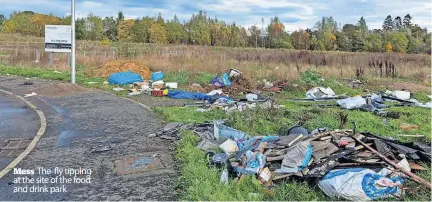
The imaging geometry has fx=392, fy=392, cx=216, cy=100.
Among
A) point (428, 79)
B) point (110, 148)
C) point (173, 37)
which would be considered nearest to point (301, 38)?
point (173, 37)

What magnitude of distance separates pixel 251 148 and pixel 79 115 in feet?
19.8

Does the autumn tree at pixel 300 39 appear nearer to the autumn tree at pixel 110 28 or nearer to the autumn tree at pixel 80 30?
the autumn tree at pixel 110 28

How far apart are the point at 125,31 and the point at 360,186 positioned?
72494 mm

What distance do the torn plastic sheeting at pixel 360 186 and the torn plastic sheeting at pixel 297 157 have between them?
0.51 m

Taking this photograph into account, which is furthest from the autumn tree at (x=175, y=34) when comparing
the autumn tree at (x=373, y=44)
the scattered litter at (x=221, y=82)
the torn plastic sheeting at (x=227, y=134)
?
the torn plastic sheeting at (x=227, y=134)

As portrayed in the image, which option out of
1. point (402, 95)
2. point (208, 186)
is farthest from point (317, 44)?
point (208, 186)

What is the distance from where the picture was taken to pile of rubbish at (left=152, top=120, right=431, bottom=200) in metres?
4.59

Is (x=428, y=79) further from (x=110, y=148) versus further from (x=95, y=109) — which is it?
(x=110, y=148)

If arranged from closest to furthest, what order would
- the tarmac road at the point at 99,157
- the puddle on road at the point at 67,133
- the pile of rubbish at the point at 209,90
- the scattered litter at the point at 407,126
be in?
the tarmac road at the point at 99,157
the puddle on road at the point at 67,133
the scattered litter at the point at 407,126
the pile of rubbish at the point at 209,90

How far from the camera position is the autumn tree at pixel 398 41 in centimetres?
6130

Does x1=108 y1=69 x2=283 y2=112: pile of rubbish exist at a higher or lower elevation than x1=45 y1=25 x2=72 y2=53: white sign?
lower

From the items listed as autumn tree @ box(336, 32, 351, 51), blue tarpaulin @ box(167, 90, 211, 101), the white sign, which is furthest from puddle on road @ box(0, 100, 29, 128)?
autumn tree @ box(336, 32, 351, 51)

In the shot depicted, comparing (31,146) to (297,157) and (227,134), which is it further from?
(297,157)
